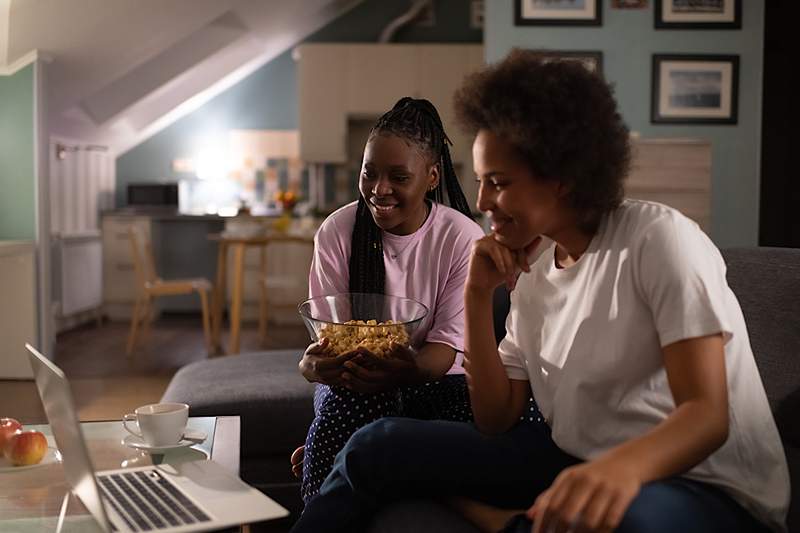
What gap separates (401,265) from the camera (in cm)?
195

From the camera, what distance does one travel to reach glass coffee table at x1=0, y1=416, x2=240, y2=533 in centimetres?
136

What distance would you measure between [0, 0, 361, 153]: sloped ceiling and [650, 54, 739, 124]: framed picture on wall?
118 inches

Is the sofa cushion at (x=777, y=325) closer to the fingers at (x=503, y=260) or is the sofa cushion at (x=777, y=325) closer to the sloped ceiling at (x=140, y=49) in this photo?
the fingers at (x=503, y=260)

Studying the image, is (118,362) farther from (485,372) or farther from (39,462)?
(485,372)

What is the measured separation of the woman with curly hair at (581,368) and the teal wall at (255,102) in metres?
7.19

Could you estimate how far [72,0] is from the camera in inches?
189

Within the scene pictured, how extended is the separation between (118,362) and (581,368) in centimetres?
454

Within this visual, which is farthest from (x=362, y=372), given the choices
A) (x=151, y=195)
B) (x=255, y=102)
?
(x=255, y=102)

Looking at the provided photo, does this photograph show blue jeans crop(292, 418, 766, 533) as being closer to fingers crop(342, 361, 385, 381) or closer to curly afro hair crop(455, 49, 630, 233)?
fingers crop(342, 361, 385, 381)

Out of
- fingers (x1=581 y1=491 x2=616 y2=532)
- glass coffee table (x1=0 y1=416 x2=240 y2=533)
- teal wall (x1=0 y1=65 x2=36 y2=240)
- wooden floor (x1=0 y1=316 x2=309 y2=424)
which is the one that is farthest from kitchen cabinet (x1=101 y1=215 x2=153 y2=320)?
fingers (x1=581 y1=491 x2=616 y2=532)

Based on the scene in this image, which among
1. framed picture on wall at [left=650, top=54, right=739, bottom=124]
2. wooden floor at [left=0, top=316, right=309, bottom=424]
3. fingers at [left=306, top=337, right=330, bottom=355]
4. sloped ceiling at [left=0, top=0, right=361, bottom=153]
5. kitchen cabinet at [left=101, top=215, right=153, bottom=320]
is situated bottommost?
wooden floor at [left=0, top=316, right=309, bottom=424]

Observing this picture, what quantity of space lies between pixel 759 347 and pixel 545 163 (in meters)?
0.73

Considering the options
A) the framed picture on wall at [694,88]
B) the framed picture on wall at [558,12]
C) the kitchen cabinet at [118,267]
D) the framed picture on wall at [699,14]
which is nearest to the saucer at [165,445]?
the framed picture on wall at [558,12]

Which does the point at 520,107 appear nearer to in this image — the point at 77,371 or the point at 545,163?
the point at 545,163
